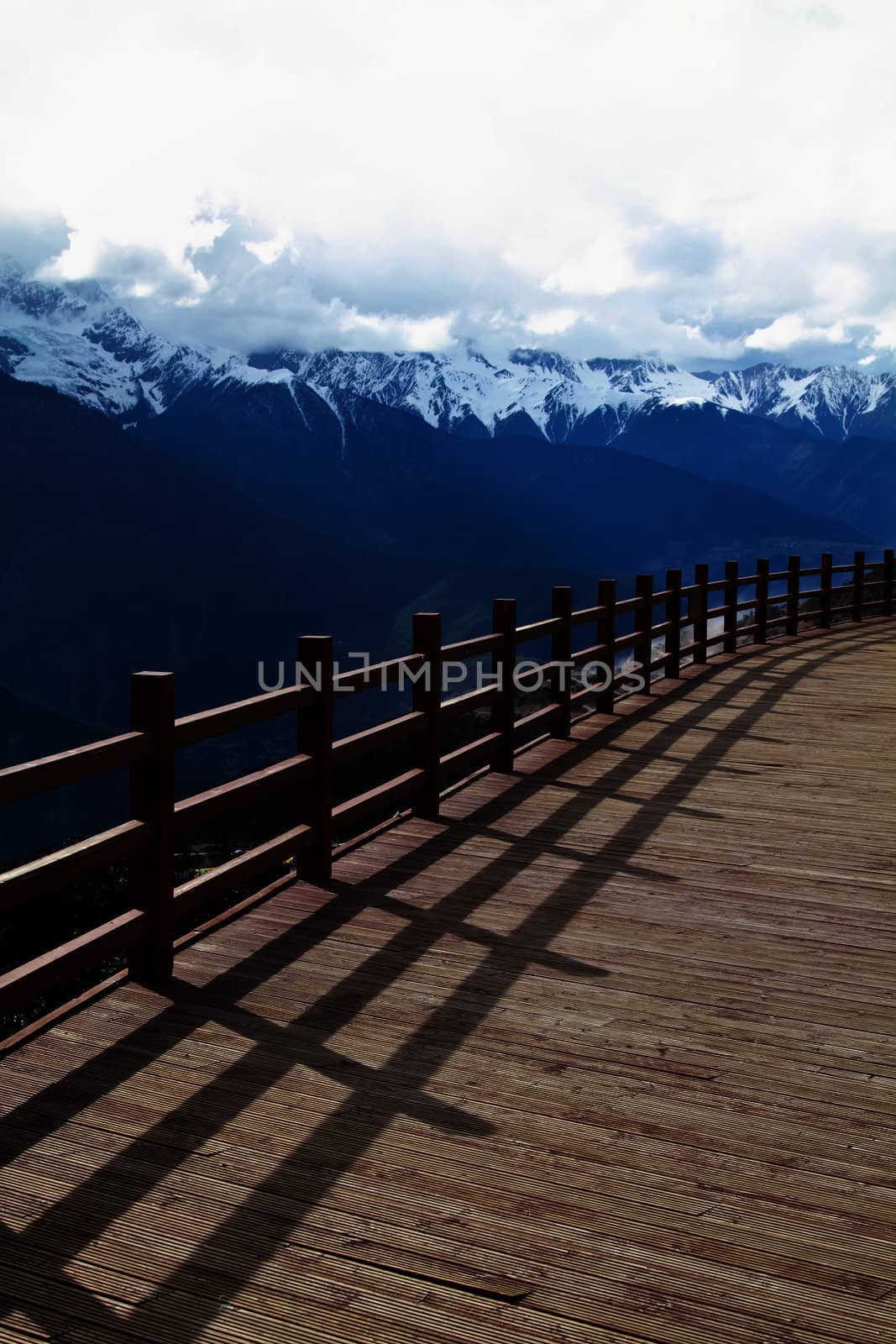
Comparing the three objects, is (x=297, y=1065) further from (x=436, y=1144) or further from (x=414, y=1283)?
(x=414, y=1283)

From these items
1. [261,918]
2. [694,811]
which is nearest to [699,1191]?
[261,918]

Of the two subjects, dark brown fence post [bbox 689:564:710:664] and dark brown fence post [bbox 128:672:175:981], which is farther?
dark brown fence post [bbox 689:564:710:664]

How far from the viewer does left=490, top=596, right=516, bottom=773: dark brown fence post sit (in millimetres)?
8906


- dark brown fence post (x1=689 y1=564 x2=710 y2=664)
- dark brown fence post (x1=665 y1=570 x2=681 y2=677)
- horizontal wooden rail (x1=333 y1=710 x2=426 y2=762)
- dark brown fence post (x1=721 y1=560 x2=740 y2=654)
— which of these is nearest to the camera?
horizontal wooden rail (x1=333 y1=710 x2=426 y2=762)

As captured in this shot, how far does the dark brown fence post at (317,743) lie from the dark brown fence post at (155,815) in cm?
122

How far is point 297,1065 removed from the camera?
164 inches

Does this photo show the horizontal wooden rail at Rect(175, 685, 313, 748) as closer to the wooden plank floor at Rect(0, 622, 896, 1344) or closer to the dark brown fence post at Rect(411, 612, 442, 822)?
the wooden plank floor at Rect(0, 622, 896, 1344)

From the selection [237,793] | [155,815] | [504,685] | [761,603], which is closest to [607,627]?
[504,685]

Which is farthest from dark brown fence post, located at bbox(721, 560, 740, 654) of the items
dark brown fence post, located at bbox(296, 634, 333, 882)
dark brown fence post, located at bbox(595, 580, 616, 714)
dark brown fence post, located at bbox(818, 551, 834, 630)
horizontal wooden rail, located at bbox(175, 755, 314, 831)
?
horizontal wooden rail, located at bbox(175, 755, 314, 831)

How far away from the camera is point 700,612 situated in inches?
626

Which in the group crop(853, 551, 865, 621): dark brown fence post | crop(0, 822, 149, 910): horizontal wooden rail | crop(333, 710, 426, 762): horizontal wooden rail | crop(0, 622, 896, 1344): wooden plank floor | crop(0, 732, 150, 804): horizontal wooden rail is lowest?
crop(0, 622, 896, 1344): wooden plank floor

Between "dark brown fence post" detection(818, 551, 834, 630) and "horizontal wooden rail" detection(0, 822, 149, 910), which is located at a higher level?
"dark brown fence post" detection(818, 551, 834, 630)

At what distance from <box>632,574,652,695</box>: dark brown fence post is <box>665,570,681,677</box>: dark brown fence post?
793 millimetres

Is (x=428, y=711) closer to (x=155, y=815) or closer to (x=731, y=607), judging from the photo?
(x=155, y=815)
